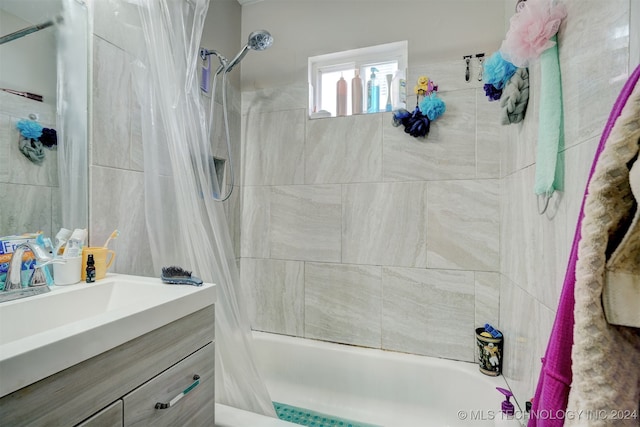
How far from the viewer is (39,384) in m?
0.51

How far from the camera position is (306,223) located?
1.88 meters

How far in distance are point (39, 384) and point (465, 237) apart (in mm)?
1687

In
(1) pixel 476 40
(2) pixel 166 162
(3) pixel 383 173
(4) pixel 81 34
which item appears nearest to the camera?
(4) pixel 81 34

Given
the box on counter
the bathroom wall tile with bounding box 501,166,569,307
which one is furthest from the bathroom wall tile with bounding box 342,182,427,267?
the box on counter

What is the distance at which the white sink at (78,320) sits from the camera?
0.50 metres

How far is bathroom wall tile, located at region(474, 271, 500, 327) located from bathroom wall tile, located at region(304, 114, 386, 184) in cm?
78

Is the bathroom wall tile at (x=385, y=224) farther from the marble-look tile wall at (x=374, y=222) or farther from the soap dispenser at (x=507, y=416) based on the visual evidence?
the soap dispenser at (x=507, y=416)

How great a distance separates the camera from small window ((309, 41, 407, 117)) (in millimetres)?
1781

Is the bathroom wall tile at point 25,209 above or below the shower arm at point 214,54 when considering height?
below

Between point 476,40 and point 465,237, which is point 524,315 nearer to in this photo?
point 465,237

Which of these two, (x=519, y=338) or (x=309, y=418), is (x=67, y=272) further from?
(x=519, y=338)

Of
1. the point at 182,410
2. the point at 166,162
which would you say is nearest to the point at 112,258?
the point at 166,162

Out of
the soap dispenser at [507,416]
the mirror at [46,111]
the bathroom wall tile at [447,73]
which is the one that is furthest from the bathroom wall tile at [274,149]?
the soap dispenser at [507,416]

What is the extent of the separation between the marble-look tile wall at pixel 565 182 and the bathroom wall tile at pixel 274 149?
3.81 ft
